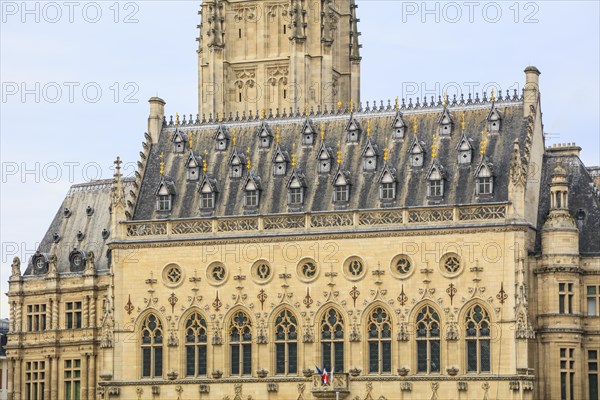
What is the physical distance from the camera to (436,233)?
101 metres

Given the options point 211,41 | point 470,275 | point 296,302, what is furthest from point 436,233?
point 211,41

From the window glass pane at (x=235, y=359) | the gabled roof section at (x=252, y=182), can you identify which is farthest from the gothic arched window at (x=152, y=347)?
the gabled roof section at (x=252, y=182)

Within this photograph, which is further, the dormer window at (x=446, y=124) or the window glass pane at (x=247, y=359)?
the dormer window at (x=446, y=124)

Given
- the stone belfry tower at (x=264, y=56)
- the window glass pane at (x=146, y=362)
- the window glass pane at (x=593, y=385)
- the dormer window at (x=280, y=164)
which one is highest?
the stone belfry tower at (x=264, y=56)

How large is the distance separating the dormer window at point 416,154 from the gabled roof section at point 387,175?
4.37ft

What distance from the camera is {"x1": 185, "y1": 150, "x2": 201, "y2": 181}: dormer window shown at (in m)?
109

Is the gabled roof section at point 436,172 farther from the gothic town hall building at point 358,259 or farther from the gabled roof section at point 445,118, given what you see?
the gabled roof section at point 445,118

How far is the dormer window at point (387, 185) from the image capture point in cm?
10362

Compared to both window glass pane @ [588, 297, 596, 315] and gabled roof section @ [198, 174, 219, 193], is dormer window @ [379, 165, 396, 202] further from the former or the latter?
window glass pane @ [588, 297, 596, 315]

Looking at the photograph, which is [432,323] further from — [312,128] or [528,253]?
[312,128]

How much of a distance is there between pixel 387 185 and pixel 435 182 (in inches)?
119

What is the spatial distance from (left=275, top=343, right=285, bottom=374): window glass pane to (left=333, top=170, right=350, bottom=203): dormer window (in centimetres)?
939

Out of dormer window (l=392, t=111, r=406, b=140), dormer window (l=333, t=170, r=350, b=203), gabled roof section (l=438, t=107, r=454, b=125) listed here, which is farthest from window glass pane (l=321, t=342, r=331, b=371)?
gabled roof section (l=438, t=107, r=454, b=125)

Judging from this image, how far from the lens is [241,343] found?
105 m
